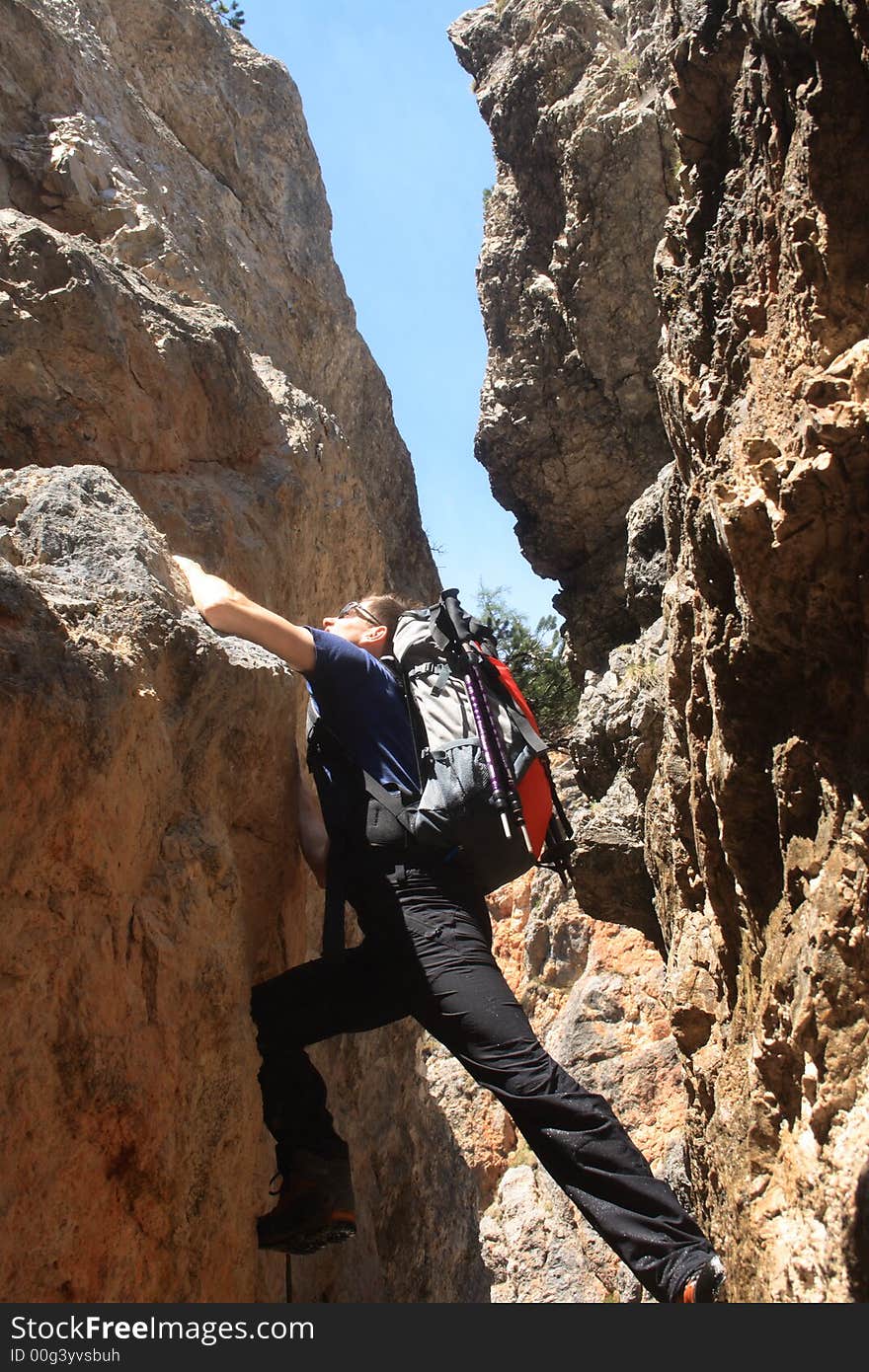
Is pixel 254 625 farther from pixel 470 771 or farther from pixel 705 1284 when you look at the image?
pixel 705 1284

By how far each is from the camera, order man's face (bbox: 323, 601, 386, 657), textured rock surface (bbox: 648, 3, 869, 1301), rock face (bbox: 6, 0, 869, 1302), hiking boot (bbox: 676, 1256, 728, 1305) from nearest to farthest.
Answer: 1. hiking boot (bbox: 676, 1256, 728, 1305)
2. rock face (bbox: 6, 0, 869, 1302)
3. textured rock surface (bbox: 648, 3, 869, 1301)
4. man's face (bbox: 323, 601, 386, 657)

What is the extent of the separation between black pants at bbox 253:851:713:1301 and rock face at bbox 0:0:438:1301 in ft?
0.59

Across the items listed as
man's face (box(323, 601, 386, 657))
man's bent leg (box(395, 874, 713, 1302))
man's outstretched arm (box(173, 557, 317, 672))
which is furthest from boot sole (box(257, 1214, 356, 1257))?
man's face (box(323, 601, 386, 657))

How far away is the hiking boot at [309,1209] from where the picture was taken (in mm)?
4582

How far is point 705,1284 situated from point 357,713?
2.53 metres

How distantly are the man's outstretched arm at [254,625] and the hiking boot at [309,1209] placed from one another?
2000mm

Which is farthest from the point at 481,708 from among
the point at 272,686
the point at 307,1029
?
the point at 307,1029

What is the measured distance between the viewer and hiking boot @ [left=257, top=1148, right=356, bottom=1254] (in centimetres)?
458

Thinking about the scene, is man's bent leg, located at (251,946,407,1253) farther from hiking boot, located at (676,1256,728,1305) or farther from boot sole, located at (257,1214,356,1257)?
hiking boot, located at (676,1256,728,1305)

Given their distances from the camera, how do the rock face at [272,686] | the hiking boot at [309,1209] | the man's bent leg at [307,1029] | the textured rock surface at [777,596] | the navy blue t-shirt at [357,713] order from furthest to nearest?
the navy blue t-shirt at [357,713]
the man's bent leg at [307,1029]
the hiking boot at [309,1209]
the textured rock surface at [777,596]
the rock face at [272,686]

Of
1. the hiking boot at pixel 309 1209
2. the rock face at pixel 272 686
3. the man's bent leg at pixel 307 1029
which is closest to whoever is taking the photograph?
the rock face at pixel 272 686

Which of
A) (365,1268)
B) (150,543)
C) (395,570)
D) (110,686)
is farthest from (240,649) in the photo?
(395,570)

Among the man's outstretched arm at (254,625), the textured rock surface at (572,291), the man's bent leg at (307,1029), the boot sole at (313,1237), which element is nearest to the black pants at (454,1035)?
the man's bent leg at (307,1029)

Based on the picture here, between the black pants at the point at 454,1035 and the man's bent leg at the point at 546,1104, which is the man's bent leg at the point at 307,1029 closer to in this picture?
the black pants at the point at 454,1035
